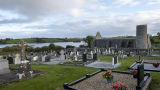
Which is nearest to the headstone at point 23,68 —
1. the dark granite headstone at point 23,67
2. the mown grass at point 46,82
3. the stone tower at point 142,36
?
the dark granite headstone at point 23,67

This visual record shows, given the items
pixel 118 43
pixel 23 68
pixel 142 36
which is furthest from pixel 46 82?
pixel 118 43

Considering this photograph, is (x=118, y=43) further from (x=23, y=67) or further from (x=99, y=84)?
(x=23, y=67)

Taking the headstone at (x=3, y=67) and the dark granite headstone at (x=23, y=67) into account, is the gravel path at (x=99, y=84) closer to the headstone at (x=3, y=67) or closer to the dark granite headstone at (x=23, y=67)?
the dark granite headstone at (x=23, y=67)

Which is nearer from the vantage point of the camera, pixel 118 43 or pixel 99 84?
pixel 99 84

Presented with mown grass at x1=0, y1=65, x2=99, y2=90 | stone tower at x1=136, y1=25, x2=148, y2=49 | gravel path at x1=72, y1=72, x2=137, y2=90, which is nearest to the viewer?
gravel path at x1=72, y1=72, x2=137, y2=90

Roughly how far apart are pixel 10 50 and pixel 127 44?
45417mm

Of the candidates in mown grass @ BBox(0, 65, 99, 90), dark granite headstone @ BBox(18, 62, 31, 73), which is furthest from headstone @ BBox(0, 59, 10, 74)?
mown grass @ BBox(0, 65, 99, 90)

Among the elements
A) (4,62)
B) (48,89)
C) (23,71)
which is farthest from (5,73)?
(48,89)

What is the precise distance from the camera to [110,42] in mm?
48531

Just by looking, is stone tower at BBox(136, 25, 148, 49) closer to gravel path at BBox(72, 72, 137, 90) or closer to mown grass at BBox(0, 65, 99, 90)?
gravel path at BBox(72, 72, 137, 90)

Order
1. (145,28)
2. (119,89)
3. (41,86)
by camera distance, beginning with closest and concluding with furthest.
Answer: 1. (119,89)
2. (41,86)
3. (145,28)

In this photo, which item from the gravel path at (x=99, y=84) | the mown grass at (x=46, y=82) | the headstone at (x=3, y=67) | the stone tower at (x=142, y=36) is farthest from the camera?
the stone tower at (x=142, y=36)

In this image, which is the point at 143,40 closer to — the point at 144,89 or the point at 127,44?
the point at 127,44

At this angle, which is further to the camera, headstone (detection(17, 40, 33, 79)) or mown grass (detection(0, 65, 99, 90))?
headstone (detection(17, 40, 33, 79))
